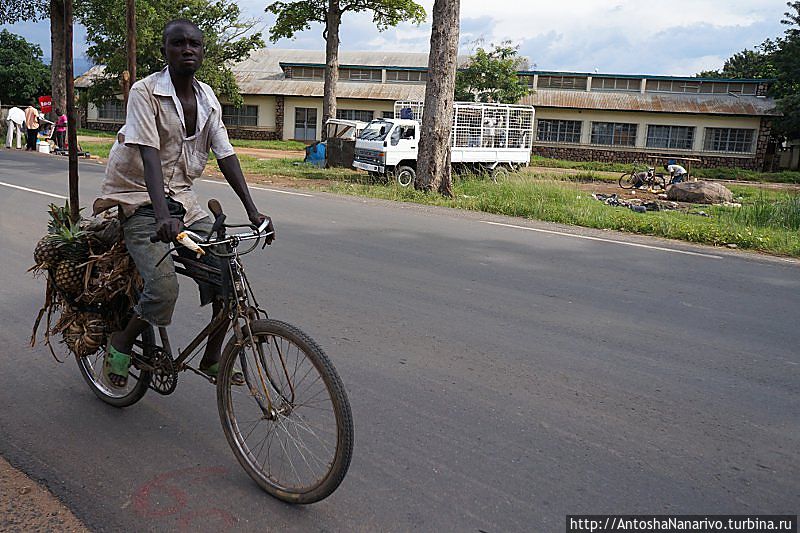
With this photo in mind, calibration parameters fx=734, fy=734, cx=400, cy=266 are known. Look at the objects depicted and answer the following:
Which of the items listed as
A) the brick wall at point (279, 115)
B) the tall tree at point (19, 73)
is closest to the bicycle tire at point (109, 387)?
the brick wall at point (279, 115)

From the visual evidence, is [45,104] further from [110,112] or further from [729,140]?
[729,140]

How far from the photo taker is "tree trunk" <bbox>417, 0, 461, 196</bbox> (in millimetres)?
15773

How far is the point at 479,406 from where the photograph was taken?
4227 millimetres

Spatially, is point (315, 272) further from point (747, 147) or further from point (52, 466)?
point (747, 147)

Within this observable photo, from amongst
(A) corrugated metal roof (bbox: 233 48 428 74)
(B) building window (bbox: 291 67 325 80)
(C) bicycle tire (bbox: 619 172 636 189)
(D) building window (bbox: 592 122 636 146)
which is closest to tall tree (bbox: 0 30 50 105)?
(A) corrugated metal roof (bbox: 233 48 428 74)

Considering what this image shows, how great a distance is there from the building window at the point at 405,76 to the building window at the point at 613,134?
10620 millimetres

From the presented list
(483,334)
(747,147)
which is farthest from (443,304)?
(747,147)

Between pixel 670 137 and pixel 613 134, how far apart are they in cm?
290

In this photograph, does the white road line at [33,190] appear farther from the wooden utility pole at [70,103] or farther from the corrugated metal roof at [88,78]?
the corrugated metal roof at [88,78]

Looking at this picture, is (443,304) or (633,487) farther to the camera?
(443,304)

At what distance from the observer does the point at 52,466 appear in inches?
137

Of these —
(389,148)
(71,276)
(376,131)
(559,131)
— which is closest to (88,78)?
(559,131)

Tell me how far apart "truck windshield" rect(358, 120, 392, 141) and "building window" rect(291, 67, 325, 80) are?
993 inches

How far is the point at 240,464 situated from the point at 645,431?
2.13 meters
